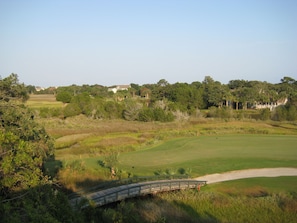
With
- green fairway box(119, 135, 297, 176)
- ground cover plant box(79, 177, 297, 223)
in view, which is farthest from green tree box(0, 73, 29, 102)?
green fairway box(119, 135, 297, 176)

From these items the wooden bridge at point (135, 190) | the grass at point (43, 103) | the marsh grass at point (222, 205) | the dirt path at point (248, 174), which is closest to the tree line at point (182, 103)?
the grass at point (43, 103)

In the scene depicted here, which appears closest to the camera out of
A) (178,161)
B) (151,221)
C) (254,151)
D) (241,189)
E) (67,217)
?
(67,217)

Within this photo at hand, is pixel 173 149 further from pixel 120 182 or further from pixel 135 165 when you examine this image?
pixel 120 182

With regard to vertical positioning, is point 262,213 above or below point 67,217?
below

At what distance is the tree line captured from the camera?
7569 cm

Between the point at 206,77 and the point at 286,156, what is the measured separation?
94870 mm

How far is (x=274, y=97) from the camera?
98.3 m

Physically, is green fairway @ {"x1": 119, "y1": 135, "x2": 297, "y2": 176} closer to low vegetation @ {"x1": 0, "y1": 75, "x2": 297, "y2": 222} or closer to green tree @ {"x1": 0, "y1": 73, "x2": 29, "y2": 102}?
low vegetation @ {"x1": 0, "y1": 75, "x2": 297, "y2": 222}

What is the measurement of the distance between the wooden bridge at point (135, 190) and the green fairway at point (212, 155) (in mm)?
4420

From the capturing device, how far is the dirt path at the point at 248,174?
87.4ft

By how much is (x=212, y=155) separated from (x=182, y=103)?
63252 mm

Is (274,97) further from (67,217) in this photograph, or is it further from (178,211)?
(67,217)

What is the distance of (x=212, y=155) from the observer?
34844 millimetres

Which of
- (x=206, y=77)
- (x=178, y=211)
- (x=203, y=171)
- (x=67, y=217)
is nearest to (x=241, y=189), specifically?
(x=203, y=171)
